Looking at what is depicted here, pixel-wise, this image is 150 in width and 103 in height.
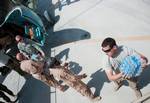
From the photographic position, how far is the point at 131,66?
7.52 meters

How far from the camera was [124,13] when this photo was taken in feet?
41.6

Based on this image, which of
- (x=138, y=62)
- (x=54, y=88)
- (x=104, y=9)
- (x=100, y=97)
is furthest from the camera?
(x=104, y=9)

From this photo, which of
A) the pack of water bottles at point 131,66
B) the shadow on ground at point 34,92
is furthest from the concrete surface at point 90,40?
the pack of water bottles at point 131,66

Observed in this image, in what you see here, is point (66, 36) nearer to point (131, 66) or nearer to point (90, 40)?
point (90, 40)

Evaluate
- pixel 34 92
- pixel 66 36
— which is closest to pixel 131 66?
pixel 34 92

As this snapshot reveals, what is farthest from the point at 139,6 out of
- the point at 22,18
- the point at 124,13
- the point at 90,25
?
the point at 22,18

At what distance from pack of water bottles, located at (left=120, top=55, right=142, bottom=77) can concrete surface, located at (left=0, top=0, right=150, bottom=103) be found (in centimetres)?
163

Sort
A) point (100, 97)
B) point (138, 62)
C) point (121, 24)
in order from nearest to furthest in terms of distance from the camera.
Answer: point (138, 62) → point (100, 97) → point (121, 24)

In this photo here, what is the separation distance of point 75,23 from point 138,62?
6236mm

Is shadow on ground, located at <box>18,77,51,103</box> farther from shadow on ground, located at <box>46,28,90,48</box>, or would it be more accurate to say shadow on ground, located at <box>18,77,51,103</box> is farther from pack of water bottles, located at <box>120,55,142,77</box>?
pack of water bottles, located at <box>120,55,142,77</box>

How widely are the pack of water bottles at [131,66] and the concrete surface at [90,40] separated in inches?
64.3

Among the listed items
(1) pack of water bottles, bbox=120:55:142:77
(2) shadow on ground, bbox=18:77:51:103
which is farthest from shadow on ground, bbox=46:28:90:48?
(1) pack of water bottles, bbox=120:55:142:77

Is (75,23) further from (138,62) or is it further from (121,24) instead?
(138,62)

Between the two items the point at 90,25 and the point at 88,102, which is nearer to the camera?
the point at 88,102
